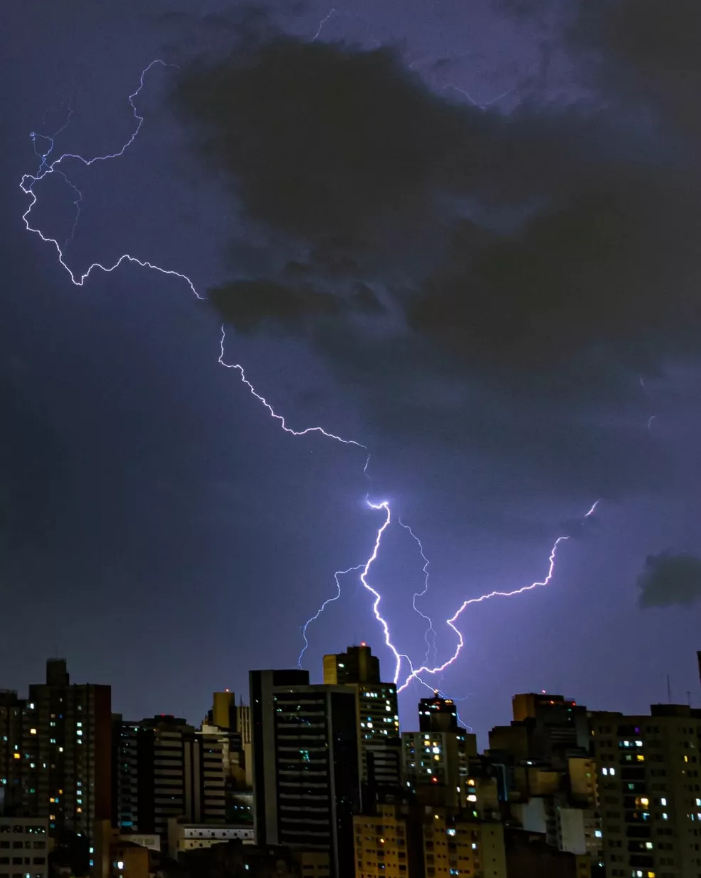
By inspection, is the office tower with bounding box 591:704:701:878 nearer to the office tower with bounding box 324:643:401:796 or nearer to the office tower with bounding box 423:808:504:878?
the office tower with bounding box 423:808:504:878

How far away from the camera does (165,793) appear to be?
54281 mm

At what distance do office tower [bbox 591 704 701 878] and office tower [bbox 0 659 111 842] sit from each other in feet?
83.5

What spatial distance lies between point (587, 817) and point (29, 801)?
70.2 ft

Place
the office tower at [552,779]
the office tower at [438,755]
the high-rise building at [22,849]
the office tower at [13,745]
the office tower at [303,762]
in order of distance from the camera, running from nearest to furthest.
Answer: the high-rise building at [22,849] → the office tower at [552,779] → the office tower at [303,762] → the office tower at [438,755] → the office tower at [13,745]

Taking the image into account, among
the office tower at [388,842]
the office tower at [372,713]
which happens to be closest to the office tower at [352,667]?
the office tower at [372,713]

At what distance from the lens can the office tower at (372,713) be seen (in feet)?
162

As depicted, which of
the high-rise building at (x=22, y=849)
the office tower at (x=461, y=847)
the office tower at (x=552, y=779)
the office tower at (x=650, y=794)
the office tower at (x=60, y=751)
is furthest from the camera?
the office tower at (x=60, y=751)

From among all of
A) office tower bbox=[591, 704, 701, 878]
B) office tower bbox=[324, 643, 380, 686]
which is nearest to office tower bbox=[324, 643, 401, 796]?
office tower bbox=[324, 643, 380, 686]

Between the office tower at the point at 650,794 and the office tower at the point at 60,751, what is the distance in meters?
25.4

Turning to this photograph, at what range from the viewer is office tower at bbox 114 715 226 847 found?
53.9 m

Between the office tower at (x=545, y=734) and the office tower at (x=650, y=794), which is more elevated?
the office tower at (x=545, y=734)

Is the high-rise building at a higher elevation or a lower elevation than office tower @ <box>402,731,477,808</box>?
lower

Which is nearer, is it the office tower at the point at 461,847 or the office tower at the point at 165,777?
the office tower at the point at 461,847

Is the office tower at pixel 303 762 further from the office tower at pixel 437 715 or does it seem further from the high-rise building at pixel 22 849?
the high-rise building at pixel 22 849
